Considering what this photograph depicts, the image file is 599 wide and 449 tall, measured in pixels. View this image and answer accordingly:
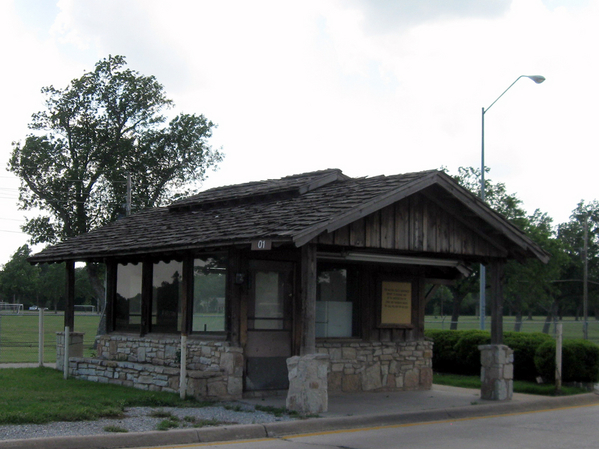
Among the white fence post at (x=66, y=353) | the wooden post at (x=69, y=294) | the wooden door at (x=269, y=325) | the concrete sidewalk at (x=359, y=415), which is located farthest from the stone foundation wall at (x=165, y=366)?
the wooden post at (x=69, y=294)

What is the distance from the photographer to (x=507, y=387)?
14.2 metres

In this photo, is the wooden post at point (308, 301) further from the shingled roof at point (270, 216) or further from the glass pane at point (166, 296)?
the glass pane at point (166, 296)

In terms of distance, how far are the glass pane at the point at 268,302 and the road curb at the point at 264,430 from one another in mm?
3193

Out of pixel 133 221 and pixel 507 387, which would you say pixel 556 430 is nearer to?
pixel 507 387

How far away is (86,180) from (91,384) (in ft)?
79.7

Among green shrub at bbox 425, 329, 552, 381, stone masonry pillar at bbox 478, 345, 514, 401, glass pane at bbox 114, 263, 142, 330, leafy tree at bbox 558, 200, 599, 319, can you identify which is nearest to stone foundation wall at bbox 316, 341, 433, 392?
stone masonry pillar at bbox 478, 345, 514, 401

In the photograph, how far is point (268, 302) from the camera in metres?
14.0

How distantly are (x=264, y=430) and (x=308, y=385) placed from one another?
141 cm

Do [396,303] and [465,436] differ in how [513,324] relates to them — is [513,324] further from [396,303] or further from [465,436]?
[465,436]

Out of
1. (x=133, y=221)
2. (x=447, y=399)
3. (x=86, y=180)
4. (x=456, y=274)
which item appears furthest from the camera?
(x=86, y=180)

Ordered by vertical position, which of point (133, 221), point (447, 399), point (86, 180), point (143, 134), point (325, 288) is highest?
point (143, 134)

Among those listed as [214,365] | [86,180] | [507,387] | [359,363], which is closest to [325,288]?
[359,363]

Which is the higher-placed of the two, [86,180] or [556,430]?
[86,180]

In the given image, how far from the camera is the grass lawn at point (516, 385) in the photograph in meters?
15.9
